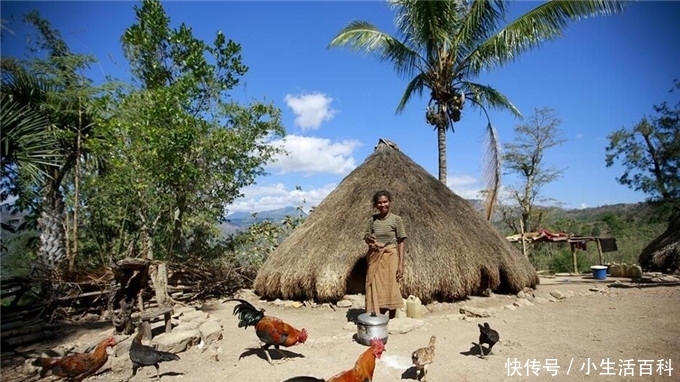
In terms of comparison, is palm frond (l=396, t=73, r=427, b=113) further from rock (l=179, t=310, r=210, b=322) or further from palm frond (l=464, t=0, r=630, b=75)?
rock (l=179, t=310, r=210, b=322)

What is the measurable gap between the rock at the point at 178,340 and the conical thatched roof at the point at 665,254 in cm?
1419

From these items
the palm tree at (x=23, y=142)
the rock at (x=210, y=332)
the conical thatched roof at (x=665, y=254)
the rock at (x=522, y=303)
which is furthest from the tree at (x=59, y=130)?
the conical thatched roof at (x=665, y=254)

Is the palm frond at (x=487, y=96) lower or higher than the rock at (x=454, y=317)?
higher

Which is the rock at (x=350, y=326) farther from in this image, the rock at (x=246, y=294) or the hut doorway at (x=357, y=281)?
the rock at (x=246, y=294)

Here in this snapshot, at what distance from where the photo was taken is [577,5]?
8.14 meters

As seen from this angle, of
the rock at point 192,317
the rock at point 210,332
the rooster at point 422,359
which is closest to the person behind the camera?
the rooster at point 422,359

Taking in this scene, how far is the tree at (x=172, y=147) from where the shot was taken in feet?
25.3

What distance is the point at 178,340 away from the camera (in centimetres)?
451

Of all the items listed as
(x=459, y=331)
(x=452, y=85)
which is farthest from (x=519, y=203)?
(x=459, y=331)

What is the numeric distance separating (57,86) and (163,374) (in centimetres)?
694

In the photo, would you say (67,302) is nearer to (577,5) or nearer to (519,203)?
(577,5)

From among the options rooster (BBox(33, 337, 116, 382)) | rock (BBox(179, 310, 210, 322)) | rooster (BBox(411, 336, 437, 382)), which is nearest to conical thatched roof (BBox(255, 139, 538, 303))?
rock (BBox(179, 310, 210, 322))

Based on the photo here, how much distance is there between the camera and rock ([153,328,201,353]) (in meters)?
4.41

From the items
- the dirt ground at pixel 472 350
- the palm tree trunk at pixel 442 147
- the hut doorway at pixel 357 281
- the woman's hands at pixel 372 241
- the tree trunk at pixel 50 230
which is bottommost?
the dirt ground at pixel 472 350
